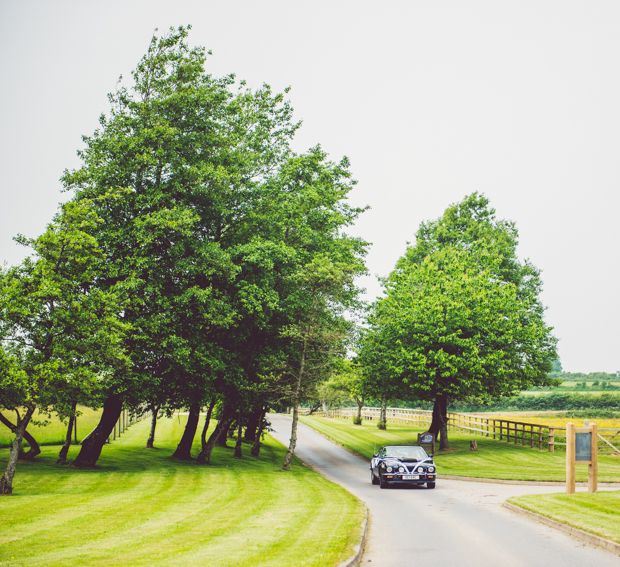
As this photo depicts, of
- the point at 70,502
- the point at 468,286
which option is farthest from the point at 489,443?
the point at 70,502

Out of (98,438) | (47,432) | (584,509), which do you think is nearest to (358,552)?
(584,509)

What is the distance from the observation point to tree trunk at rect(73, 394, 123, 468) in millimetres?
29875

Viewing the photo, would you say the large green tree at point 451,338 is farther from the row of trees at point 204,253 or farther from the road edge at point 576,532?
the road edge at point 576,532

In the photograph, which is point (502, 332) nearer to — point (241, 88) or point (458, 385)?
point (458, 385)

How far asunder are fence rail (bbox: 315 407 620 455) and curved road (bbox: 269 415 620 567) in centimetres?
654

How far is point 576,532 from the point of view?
14.4 meters

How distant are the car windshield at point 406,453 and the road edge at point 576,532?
27.5ft

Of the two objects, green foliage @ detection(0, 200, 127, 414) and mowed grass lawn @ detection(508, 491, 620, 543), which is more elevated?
green foliage @ detection(0, 200, 127, 414)

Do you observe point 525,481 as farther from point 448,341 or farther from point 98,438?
point 98,438

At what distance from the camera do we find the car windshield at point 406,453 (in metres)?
27.2

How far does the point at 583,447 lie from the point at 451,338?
18.0 m

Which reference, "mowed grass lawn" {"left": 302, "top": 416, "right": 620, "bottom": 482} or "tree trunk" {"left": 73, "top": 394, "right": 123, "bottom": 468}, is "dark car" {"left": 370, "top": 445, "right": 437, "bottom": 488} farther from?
"tree trunk" {"left": 73, "top": 394, "right": 123, "bottom": 468}

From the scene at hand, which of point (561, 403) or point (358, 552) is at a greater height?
point (561, 403)

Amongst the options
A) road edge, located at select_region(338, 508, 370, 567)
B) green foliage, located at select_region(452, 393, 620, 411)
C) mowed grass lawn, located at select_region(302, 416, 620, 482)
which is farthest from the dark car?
green foliage, located at select_region(452, 393, 620, 411)
